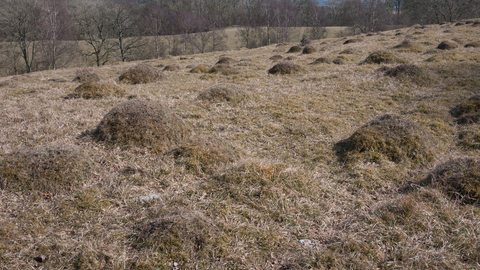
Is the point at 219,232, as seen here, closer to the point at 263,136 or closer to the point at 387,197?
the point at 387,197

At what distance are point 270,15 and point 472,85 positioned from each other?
154 feet

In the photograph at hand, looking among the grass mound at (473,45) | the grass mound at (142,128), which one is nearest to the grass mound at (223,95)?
the grass mound at (142,128)

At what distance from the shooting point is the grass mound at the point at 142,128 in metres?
5.28

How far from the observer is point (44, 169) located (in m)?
4.00

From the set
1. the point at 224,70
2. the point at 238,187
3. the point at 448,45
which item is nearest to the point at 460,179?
the point at 238,187

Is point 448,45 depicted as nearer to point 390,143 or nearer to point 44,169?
point 390,143

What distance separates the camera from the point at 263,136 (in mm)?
6336

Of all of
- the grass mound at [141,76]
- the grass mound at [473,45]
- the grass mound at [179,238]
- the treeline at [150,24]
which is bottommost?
the grass mound at [179,238]

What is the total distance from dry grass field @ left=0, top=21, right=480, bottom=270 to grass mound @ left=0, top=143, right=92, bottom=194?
0.8 inches

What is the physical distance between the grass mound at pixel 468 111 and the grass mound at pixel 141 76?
11.2 metres

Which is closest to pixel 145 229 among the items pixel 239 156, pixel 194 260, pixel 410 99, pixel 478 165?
pixel 194 260

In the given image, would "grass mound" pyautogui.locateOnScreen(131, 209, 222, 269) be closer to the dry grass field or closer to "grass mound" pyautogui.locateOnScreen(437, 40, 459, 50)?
the dry grass field

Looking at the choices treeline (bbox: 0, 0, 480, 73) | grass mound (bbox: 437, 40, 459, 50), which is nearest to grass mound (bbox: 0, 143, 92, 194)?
grass mound (bbox: 437, 40, 459, 50)

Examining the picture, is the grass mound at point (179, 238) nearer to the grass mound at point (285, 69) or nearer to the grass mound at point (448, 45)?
the grass mound at point (285, 69)
